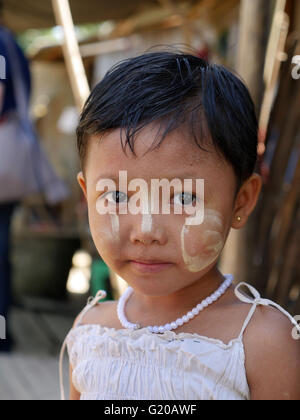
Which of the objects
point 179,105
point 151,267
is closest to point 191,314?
point 151,267

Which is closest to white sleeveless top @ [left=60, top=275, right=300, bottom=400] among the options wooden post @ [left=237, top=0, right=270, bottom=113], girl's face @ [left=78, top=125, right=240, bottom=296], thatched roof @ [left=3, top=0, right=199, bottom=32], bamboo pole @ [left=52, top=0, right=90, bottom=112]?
girl's face @ [left=78, top=125, right=240, bottom=296]

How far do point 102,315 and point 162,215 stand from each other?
375 mm

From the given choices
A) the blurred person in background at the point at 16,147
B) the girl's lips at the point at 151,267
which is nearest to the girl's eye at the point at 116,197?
the girl's lips at the point at 151,267

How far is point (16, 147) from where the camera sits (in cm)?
249

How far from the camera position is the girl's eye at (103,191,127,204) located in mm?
817

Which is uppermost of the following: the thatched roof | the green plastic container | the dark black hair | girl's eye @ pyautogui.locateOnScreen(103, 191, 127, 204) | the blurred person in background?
the thatched roof

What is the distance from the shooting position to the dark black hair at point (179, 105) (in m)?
0.79

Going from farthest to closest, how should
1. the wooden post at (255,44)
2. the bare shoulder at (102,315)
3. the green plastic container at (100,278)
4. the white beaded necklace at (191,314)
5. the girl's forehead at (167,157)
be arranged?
the green plastic container at (100,278), the wooden post at (255,44), the bare shoulder at (102,315), the white beaded necklace at (191,314), the girl's forehead at (167,157)

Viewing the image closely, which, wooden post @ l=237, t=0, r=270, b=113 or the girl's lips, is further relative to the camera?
wooden post @ l=237, t=0, r=270, b=113

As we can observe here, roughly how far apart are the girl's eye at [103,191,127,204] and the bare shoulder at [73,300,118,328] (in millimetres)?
307

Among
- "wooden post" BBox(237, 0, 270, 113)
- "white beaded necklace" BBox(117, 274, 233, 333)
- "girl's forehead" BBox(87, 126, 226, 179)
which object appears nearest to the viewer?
"girl's forehead" BBox(87, 126, 226, 179)

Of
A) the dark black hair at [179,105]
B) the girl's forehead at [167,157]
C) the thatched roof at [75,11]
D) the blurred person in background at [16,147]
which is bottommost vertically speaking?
the blurred person in background at [16,147]

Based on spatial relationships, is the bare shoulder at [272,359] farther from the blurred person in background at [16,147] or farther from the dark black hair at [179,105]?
the blurred person in background at [16,147]

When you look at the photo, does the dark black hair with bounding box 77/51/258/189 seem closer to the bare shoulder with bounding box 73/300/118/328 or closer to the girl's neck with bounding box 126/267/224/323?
the girl's neck with bounding box 126/267/224/323
